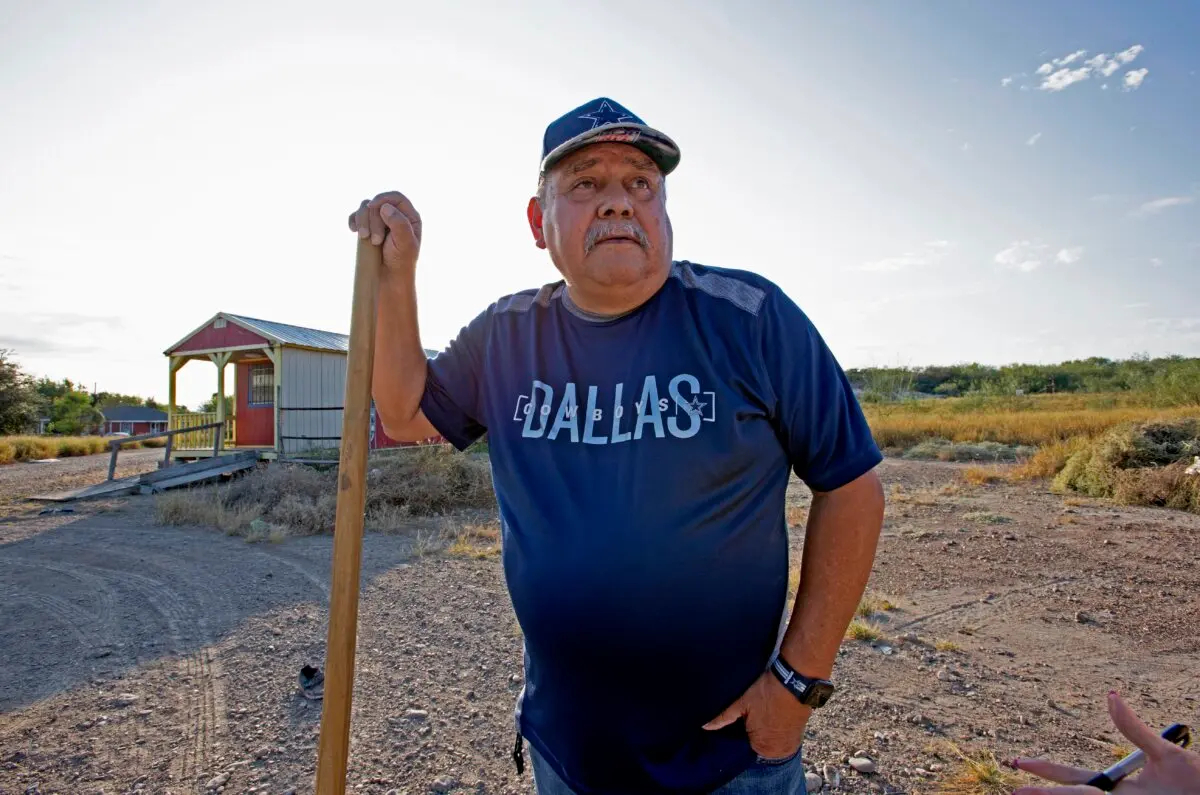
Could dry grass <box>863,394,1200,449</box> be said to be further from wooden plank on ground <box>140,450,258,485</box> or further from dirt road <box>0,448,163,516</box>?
dirt road <box>0,448,163,516</box>

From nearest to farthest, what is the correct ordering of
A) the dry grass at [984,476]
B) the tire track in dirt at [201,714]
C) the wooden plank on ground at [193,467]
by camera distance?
the tire track in dirt at [201,714]
the dry grass at [984,476]
the wooden plank on ground at [193,467]

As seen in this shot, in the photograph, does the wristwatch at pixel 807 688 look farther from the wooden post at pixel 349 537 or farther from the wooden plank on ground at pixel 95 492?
the wooden plank on ground at pixel 95 492

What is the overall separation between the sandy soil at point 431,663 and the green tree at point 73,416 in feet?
170

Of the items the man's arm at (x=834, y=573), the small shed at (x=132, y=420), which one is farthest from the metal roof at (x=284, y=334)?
the small shed at (x=132, y=420)

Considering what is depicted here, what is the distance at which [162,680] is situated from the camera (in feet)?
12.7

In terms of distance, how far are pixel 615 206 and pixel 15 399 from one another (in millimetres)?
40949

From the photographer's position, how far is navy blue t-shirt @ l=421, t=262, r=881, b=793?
4.25ft

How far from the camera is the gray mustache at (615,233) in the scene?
1.49m

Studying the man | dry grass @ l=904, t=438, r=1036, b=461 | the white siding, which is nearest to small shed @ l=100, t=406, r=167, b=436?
the white siding

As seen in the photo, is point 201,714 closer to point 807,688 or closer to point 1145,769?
point 807,688

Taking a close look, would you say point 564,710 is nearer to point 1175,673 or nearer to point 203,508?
point 1175,673

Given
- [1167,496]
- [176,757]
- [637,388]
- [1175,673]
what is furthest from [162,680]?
[1167,496]

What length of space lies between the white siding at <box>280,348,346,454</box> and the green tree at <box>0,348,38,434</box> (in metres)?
25.2

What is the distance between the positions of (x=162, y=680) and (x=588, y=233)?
13.0ft
